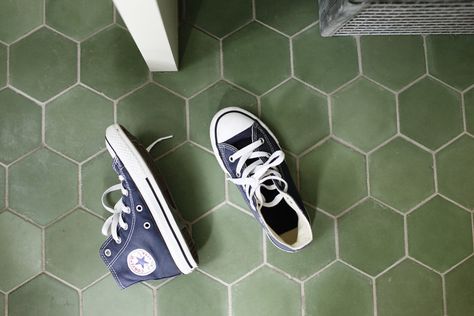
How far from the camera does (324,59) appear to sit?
3.32 feet

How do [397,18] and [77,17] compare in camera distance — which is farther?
[77,17]

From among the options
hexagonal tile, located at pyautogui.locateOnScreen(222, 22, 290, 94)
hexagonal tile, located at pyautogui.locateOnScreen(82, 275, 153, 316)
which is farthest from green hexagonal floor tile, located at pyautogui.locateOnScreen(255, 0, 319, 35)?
hexagonal tile, located at pyautogui.locateOnScreen(82, 275, 153, 316)

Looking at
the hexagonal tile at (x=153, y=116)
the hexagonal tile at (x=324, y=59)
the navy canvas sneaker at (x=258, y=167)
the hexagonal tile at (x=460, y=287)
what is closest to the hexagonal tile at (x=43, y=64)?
the hexagonal tile at (x=153, y=116)

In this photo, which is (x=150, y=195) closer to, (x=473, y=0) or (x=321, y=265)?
(x=321, y=265)

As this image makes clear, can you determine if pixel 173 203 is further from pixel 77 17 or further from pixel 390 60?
pixel 390 60

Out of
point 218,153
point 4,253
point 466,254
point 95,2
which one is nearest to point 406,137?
point 466,254

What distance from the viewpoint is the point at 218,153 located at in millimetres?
970

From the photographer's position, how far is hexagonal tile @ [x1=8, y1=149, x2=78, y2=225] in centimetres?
98

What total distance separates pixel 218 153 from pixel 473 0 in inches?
22.0

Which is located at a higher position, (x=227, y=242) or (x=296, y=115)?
(x=296, y=115)

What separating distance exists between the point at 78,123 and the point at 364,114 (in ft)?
2.14

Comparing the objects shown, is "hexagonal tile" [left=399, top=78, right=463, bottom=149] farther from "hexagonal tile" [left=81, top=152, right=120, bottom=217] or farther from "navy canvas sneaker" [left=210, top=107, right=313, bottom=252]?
"hexagonal tile" [left=81, top=152, right=120, bottom=217]

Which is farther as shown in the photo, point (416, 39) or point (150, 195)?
point (416, 39)

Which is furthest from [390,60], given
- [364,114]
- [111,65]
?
[111,65]
